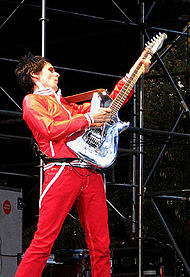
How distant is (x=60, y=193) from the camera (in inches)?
141

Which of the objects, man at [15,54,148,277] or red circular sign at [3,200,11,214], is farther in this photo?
red circular sign at [3,200,11,214]

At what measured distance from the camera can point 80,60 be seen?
7715 mm

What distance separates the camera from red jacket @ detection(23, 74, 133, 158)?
3.52 meters

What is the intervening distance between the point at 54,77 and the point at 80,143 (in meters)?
0.54

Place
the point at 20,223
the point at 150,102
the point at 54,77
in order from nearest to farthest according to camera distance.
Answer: the point at 54,77 < the point at 20,223 < the point at 150,102

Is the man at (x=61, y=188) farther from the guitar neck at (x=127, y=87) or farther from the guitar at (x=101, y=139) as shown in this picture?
the guitar neck at (x=127, y=87)

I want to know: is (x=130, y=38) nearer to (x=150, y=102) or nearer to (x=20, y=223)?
(x=20, y=223)

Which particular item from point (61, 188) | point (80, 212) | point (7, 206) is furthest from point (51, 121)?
point (7, 206)

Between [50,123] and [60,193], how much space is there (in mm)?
436

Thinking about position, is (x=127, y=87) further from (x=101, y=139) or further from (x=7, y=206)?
(x=7, y=206)

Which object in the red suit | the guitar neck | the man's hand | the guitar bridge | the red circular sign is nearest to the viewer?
the red suit

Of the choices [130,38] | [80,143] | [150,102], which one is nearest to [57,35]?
[130,38]

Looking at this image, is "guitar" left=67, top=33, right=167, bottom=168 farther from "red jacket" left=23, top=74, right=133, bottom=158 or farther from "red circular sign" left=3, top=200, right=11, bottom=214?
"red circular sign" left=3, top=200, right=11, bottom=214

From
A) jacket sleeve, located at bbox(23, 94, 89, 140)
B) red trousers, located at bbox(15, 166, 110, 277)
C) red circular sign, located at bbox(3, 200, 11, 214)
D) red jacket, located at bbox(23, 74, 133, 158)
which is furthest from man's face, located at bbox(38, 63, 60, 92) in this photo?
red circular sign, located at bbox(3, 200, 11, 214)
